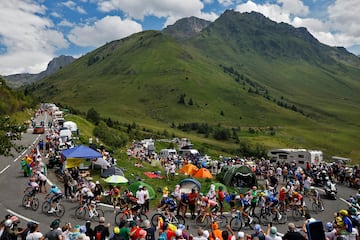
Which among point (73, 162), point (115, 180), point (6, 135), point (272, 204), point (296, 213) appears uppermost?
point (6, 135)

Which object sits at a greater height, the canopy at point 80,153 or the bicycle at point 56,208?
the canopy at point 80,153

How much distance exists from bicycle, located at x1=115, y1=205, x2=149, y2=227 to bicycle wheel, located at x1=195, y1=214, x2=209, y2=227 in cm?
293

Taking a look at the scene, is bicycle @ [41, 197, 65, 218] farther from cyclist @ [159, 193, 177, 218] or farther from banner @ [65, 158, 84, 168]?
banner @ [65, 158, 84, 168]

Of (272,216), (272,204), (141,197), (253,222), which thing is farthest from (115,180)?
(272,216)

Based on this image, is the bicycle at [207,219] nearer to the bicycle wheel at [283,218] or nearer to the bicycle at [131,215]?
the bicycle at [131,215]

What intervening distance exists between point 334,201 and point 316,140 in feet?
444

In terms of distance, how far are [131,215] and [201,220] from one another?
162 inches

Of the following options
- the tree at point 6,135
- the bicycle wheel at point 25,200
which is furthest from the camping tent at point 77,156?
the bicycle wheel at point 25,200

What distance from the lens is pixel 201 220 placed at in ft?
62.9

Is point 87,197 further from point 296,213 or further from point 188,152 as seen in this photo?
point 188,152

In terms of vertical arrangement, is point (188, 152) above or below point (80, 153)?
below

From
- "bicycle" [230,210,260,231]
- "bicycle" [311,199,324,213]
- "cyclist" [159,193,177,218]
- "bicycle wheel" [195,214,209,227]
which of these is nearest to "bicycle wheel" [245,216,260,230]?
"bicycle" [230,210,260,231]

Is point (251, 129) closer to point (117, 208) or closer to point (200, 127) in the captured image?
point (200, 127)

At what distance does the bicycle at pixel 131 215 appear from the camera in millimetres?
17928
